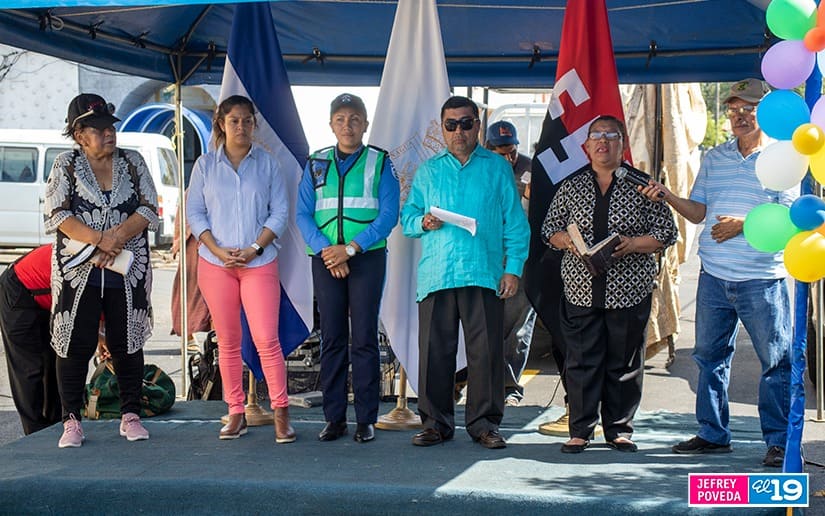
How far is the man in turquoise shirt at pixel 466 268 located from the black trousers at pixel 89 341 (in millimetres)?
1588

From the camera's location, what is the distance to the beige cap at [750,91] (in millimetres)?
5141

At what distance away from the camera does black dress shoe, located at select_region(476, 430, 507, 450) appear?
5.50m

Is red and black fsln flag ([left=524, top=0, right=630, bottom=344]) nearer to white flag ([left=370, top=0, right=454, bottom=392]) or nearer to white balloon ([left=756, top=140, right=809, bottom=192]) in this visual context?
white flag ([left=370, top=0, right=454, bottom=392])

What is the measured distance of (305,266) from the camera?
6449 mm

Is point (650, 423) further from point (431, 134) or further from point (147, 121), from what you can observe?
point (147, 121)

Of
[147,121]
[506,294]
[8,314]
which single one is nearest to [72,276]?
[8,314]

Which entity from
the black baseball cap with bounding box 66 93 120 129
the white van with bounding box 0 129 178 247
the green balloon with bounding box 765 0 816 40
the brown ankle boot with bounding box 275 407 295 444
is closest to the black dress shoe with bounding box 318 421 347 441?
the brown ankle boot with bounding box 275 407 295 444

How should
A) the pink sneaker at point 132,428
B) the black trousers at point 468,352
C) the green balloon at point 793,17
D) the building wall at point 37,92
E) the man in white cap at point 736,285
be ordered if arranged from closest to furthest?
the green balloon at point 793,17
the man in white cap at point 736,285
the black trousers at point 468,352
the pink sneaker at point 132,428
the building wall at point 37,92

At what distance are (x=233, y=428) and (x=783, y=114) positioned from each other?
10.8 feet

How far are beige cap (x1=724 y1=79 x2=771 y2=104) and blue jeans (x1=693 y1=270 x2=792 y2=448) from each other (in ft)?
2.88

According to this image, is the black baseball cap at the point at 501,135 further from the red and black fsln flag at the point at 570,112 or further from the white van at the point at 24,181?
the white van at the point at 24,181

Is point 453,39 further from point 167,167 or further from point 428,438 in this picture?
point 167,167

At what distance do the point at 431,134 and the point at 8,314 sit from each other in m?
2.67

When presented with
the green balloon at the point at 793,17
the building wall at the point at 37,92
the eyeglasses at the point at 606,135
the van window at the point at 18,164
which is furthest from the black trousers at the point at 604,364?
the building wall at the point at 37,92
